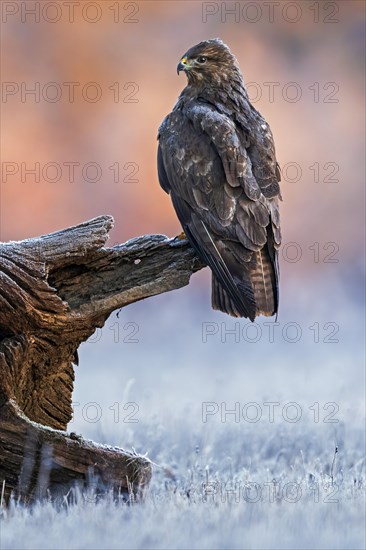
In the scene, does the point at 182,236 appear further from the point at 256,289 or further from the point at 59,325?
the point at 59,325

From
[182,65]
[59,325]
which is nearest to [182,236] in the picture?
[59,325]

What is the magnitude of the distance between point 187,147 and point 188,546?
355cm

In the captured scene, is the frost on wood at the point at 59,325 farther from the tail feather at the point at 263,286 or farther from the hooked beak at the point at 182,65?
the hooked beak at the point at 182,65

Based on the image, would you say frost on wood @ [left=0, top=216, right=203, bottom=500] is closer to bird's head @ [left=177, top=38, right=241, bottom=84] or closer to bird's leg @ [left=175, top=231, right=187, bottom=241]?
bird's leg @ [left=175, top=231, right=187, bottom=241]

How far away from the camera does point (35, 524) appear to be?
5676 millimetres

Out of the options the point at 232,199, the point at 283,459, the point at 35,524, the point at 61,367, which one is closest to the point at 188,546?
the point at 35,524

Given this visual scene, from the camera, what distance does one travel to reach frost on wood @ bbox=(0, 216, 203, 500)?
6664 mm

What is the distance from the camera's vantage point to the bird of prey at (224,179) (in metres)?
7.37

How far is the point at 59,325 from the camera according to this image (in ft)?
22.8

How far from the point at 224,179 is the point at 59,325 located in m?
1.72

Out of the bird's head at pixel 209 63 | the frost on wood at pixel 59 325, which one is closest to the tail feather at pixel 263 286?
the frost on wood at pixel 59 325

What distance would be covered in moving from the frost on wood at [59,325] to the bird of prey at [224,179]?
0.26 metres

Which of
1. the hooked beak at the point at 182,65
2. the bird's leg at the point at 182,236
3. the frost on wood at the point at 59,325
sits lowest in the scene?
the frost on wood at the point at 59,325

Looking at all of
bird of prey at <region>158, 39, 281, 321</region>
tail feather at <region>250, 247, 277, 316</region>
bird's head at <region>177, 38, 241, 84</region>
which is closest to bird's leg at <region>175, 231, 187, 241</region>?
bird of prey at <region>158, 39, 281, 321</region>
